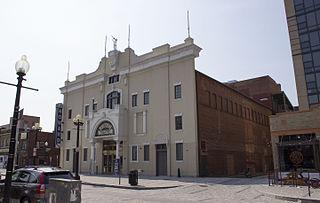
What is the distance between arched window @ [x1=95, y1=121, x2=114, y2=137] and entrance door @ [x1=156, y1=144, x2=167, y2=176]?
651cm

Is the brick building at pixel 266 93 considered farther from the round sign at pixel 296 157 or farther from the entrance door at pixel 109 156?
the round sign at pixel 296 157

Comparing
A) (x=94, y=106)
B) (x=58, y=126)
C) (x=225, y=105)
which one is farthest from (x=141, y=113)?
(x=58, y=126)

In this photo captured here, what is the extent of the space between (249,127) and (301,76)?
990 centimetres

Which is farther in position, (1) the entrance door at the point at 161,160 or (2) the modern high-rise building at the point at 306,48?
(2) the modern high-rise building at the point at 306,48

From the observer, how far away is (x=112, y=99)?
39125 millimetres

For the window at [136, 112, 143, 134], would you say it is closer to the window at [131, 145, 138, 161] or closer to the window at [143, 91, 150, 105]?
the window at [143, 91, 150, 105]

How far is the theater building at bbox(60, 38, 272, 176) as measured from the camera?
3137 cm

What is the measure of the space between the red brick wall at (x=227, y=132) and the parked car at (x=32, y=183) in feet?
67.6

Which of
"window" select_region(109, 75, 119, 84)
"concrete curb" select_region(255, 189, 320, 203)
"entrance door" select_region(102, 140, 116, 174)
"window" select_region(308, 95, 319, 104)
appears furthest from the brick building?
"concrete curb" select_region(255, 189, 320, 203)

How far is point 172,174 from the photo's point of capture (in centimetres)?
3103

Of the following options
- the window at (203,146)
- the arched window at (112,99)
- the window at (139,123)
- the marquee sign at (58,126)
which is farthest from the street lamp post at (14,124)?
the marquee sign at (58,126)

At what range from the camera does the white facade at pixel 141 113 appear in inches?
1235

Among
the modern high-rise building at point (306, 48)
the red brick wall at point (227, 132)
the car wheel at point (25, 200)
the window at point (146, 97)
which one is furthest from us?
the modern high-rise building at point (306, 48)

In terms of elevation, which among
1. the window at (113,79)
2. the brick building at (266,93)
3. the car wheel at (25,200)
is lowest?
the car wheel at (25,200)
